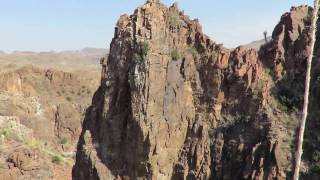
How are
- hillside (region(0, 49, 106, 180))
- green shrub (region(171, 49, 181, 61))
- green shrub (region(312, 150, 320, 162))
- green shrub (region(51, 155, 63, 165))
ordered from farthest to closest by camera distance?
hillside (region(0, 49, 106, 180)) → green shrub (region(51, 155, 63, 165)) → green shrub (region(171, 49, 181, 61)) → green shrub (region(312, 150, 320, 162))

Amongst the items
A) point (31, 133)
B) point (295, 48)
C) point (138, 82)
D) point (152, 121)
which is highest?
point (295, 48)

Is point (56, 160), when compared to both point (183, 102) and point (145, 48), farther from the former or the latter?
point (145, 48)

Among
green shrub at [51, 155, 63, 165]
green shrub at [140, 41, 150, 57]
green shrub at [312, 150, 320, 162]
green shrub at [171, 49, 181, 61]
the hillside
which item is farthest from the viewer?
the hillside

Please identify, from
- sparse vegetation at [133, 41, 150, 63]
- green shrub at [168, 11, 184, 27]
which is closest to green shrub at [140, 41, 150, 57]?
sparse vegetation at [133, 41, 150, 63]

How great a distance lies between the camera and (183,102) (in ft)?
72.9

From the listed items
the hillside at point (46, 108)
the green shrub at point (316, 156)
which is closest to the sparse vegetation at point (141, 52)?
the green shrub at point (316, 156)

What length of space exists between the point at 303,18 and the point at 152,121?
26.4 ft

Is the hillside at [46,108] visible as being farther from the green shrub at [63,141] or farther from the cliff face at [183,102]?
the cliff face at [183,102]

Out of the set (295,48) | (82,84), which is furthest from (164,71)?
(82,84)

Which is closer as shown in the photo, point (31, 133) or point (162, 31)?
point (162, 31)

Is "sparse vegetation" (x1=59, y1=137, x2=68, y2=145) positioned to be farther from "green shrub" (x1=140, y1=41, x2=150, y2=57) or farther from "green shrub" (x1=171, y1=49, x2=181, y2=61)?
"green shrub" (x1=140, y1=41, x2=150, y2=57)

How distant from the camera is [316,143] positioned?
20281mm

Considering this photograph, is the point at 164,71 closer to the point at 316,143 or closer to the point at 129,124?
the point at 129,124

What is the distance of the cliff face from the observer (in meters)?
21.3
